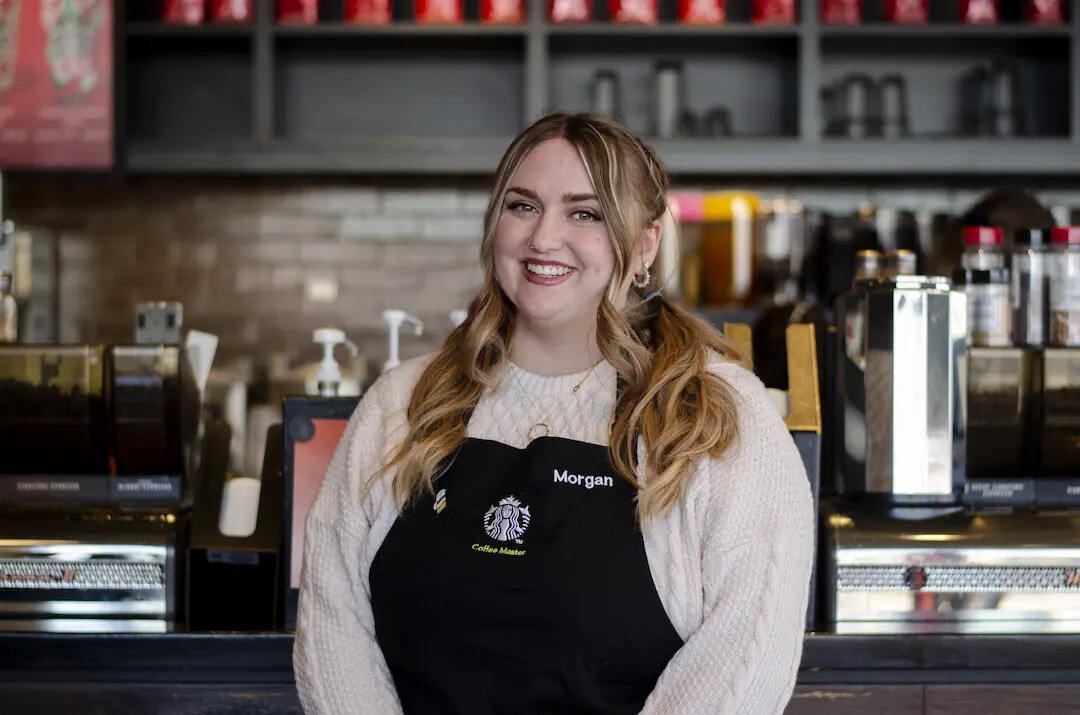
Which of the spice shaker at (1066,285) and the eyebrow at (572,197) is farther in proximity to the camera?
the spice shaker at (1066,285)

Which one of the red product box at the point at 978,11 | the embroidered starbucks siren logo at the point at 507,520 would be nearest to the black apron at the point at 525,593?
the embroidered starbucks siren logo at the point at 507,520

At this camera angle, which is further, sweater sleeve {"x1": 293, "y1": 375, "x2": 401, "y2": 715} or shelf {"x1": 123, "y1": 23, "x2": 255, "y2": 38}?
shelf {"x1": 123, "y1": 23, "x2": 255, "y2": 38}

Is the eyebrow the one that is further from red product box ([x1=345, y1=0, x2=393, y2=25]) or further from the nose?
red product box ([x1=345, y1=0, x2=393, y2=25])

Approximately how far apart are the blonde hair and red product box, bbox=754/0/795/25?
193 cm

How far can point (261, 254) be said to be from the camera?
3545 mm

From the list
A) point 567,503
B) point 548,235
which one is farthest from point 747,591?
point 548,235

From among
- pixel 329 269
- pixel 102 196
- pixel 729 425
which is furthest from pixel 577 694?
pixel 102 196

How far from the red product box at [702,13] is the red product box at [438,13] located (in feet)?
2.01

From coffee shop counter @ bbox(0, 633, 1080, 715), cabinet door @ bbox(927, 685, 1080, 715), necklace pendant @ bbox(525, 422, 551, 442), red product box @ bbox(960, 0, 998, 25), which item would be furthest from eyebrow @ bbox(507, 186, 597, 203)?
red product box @ bbox(960, 0, 998, 25)

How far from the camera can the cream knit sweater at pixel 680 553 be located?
121 centimetres

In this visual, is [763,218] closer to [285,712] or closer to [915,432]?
[915,432]

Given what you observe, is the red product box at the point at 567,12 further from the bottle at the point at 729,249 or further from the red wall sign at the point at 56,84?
the red wall sign at the point at 56,84

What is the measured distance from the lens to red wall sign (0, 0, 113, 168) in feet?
10.2

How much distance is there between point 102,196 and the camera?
11.6 ft
